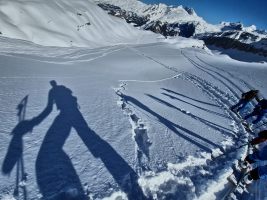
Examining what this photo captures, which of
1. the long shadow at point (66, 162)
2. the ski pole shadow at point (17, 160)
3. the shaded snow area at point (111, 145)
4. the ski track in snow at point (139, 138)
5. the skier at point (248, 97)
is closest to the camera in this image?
the ski pole shadow at point (17, 160)

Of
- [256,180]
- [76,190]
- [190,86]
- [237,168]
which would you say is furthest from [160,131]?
[190,86]

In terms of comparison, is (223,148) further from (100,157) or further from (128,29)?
(128,29)

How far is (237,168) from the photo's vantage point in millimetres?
7977

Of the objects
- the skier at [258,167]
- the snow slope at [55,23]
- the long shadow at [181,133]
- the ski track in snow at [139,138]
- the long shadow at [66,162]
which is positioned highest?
the skier at [258,167]

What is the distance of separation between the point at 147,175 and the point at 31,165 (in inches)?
92.5

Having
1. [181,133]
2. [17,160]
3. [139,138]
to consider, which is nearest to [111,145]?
[139,138]

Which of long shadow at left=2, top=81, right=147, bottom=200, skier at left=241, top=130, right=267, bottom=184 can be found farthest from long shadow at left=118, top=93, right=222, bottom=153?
long shadow at left=2, top=81, right=147, bottom=200

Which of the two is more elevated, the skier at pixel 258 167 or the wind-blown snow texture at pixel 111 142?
the skier at pixel 258 167

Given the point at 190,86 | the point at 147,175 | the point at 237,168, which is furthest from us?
the point at 190,86

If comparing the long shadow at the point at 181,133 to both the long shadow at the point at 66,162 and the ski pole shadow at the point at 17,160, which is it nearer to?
the long shadow at the point at 66,162

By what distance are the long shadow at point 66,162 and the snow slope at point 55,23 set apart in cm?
3460

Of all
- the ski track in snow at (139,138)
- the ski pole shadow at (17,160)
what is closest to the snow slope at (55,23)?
the ski track in snow at (139,138)

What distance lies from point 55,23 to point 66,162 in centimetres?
4950

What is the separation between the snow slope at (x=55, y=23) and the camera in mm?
42625
